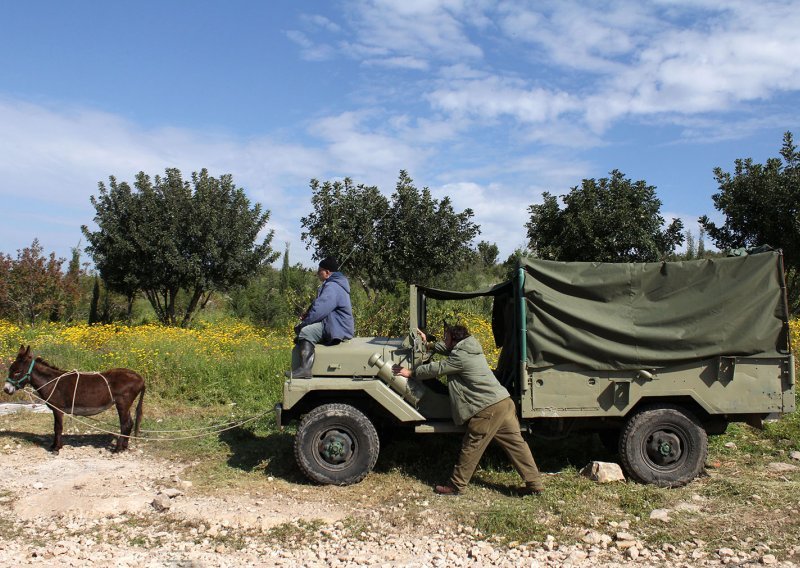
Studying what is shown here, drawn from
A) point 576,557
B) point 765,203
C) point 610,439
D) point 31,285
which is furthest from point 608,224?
point 31,285

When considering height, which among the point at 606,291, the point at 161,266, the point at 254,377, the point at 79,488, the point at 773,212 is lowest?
the point at 79,488

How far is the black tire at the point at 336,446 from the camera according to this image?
6.23 metres

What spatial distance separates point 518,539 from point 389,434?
2565 mm

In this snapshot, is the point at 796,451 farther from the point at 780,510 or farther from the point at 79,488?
the point at 79,488

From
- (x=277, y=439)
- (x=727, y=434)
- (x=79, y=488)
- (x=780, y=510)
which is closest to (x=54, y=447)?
(x=79, y=488)

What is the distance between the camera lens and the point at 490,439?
6035 millimetres

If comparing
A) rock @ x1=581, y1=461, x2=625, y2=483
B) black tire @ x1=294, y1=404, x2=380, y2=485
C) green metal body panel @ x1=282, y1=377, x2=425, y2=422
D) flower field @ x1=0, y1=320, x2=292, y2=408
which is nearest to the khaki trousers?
green metal body panel @ x1=282, y1=377, x2=425, y2=422

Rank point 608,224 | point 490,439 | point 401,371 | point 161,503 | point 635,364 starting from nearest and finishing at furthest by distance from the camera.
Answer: point 161,503 < point 490,439 < point 635,364 < point 401,371 < point 608,224

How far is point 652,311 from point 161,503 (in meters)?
4.78

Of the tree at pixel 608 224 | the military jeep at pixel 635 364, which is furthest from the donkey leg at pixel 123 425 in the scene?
the tree at pixel 608 224

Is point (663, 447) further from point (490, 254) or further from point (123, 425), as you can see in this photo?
point (490, 254)

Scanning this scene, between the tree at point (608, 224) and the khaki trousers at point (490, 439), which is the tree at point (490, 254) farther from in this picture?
the khaki trousers at point (490, 439)

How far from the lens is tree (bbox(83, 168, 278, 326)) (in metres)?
17.0

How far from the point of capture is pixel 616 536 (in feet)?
→ 16.3
